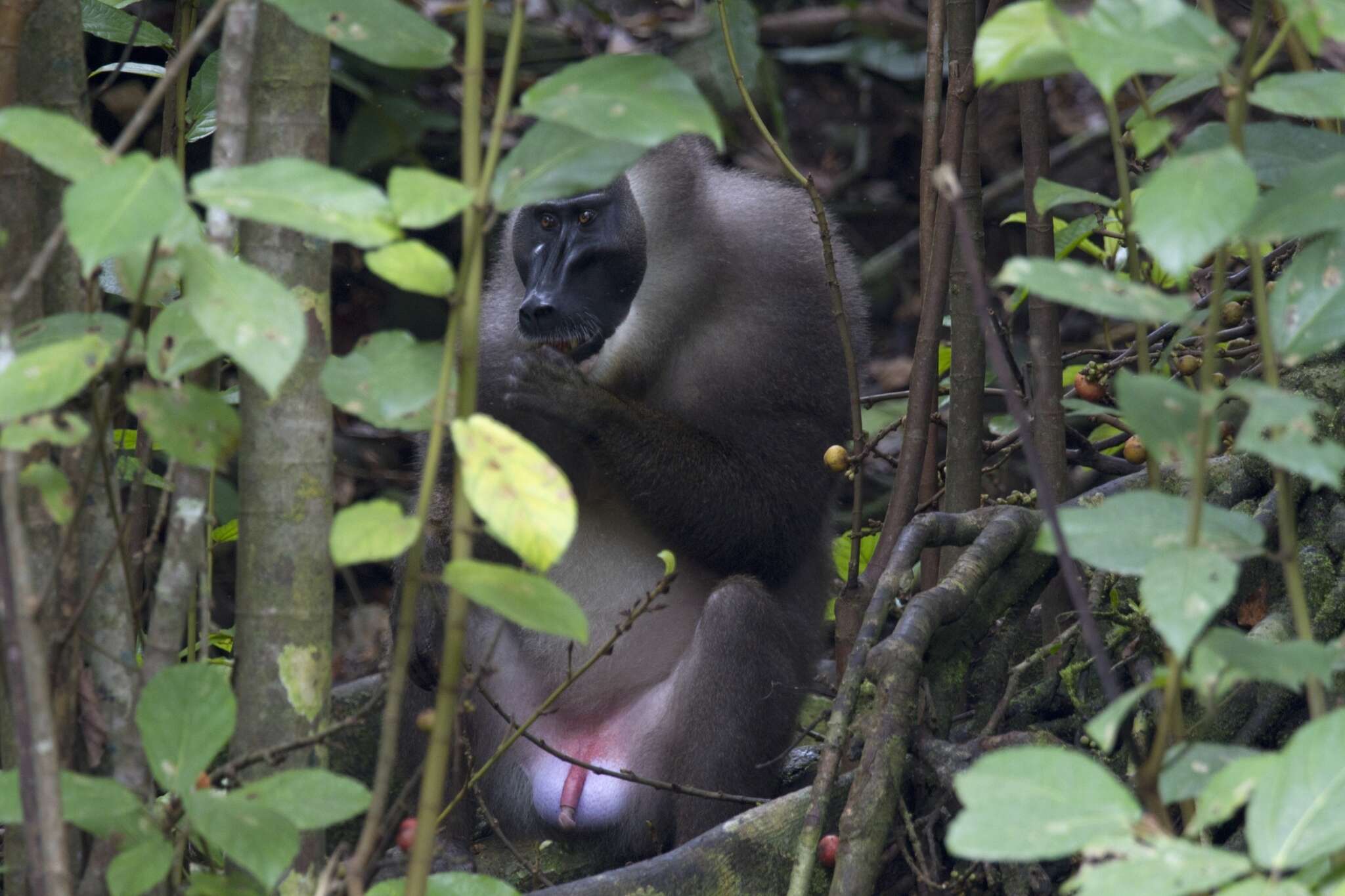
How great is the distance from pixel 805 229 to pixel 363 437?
2810 millimetres

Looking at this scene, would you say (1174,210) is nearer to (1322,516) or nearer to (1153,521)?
(1153,521)

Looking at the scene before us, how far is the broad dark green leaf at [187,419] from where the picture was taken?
1.35 m

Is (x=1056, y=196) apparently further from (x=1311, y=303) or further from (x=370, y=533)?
(x=370, y=533)

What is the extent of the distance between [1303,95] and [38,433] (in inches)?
40.8

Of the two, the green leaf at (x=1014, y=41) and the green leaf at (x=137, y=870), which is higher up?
the green leaf at (x=1014, y=41)

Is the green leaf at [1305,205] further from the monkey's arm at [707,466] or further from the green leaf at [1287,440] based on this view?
the monkey's arm at [707,466]

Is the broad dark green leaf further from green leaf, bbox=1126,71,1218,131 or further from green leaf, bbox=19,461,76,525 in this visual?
green leaf, bbox=1126,71,1218,131

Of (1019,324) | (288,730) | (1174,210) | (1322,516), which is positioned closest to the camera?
(1174,210)

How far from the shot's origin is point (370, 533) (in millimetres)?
1178

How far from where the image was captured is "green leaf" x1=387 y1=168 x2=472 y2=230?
45.8 inches

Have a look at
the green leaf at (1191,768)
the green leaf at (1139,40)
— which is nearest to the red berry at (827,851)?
the green leaf at (1191,768)

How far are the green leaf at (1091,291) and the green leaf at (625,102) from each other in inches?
10.5

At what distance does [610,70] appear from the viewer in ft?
4.08

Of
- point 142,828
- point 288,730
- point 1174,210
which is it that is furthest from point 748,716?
point 1174,210
